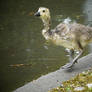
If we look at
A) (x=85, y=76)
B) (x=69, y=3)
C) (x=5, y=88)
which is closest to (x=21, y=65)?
(x=5, y=88)

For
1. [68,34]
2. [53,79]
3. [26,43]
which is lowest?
[53,79]

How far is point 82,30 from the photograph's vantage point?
484 cm

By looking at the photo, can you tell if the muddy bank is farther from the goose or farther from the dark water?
the dark water

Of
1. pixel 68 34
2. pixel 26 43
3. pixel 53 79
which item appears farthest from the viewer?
pixel 26 43

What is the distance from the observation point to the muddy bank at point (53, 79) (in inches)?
172

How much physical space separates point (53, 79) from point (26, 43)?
2.76 meters

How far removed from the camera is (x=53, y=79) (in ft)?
15.1

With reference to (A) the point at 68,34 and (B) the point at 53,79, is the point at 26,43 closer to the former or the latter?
(A) the point at 68,34

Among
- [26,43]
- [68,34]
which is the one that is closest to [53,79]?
[68,34]

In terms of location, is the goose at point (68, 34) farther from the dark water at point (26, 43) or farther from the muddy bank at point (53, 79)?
the dark water at point (26, 43)

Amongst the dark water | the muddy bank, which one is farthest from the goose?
the dark water

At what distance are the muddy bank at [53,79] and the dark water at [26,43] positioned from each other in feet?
2.88

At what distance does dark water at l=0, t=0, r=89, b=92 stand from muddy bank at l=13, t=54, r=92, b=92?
0.88m

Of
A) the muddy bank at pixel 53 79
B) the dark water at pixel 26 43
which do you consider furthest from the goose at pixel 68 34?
the dark water at pixel 26 43
